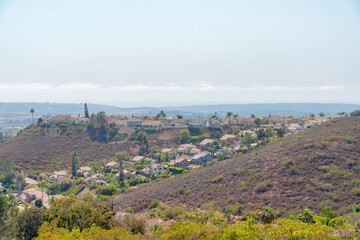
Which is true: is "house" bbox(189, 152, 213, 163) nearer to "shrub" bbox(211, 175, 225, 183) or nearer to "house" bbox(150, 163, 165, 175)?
"house" bbox(150, 163, 165, 175)

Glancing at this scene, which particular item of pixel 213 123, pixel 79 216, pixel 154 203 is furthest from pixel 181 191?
pixel 213 123

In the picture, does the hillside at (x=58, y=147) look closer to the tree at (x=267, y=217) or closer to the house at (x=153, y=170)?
the house at (x=153, y=170)

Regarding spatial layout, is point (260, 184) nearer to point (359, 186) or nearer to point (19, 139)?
point (359, 186)

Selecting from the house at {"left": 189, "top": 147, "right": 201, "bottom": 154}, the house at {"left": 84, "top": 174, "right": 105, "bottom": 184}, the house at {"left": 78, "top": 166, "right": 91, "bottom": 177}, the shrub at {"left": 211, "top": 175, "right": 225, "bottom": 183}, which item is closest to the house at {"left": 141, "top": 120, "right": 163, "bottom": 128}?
the house at {"left": 189, "top": 147, "right": 201, "bottom": 154}

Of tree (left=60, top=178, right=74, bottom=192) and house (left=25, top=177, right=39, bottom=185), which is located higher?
tree (left=60, top=178, right=74, bottom=192)

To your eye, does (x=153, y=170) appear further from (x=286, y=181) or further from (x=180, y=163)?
(x=286, y=181)
